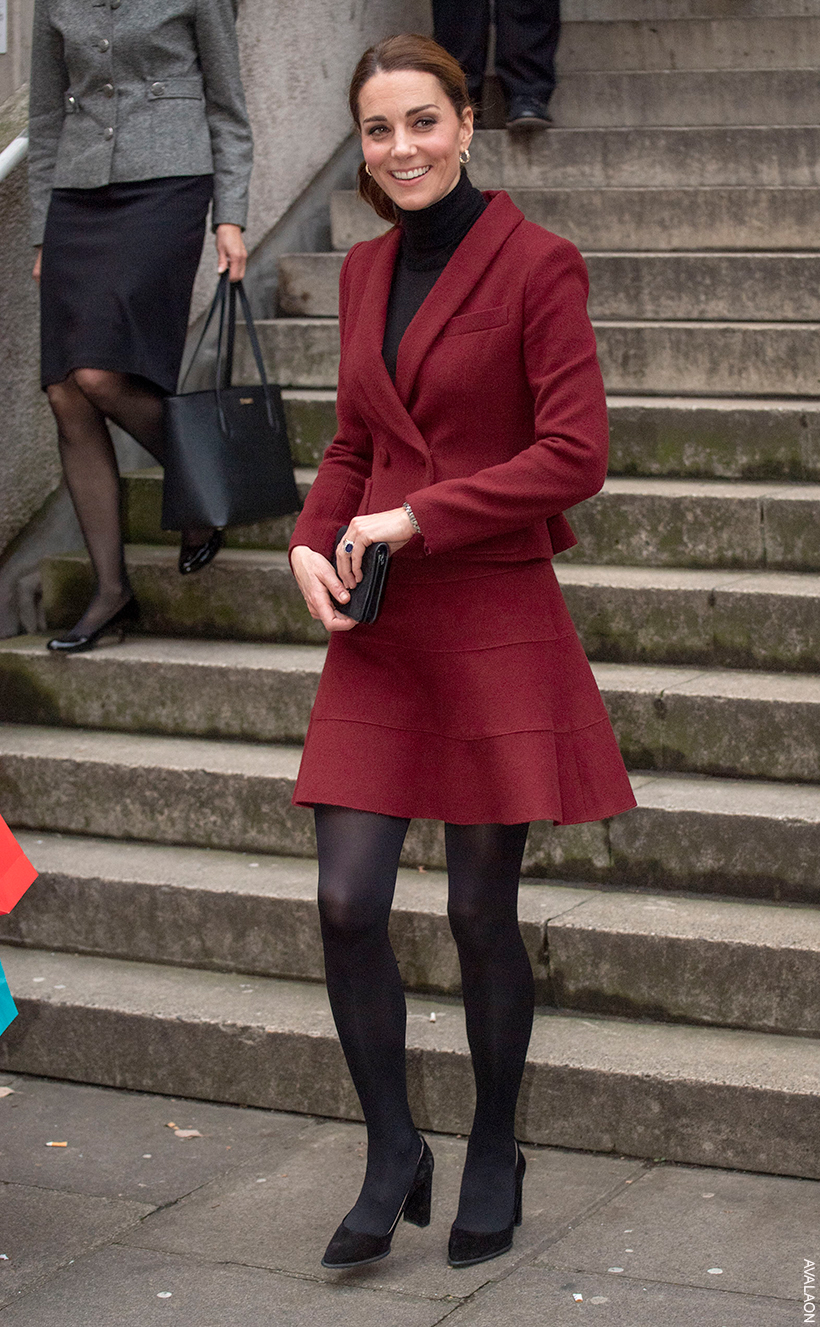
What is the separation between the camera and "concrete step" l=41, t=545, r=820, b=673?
4.50m

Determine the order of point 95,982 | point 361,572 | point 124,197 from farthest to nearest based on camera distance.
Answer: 1. point 124,197
2. point 95,982
3. point 361,572

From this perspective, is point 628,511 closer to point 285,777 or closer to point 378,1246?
point 285,777

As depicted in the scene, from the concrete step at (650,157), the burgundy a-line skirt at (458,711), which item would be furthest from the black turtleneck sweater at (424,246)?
the concrete step at (650,157)

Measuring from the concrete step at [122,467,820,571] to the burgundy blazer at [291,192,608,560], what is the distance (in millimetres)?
1840

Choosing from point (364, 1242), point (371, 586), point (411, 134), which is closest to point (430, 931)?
point (364, 1242)

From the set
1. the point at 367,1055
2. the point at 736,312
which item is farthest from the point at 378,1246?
the point at 736,312

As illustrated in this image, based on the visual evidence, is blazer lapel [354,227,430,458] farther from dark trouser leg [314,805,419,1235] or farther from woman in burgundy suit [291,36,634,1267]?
dark trouser leg [314,805,419,1235]

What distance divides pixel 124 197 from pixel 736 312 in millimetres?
2138

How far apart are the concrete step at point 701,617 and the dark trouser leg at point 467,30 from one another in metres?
2.82

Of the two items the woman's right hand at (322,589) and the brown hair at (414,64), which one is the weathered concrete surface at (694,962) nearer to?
the woman's right hand at (322,589)

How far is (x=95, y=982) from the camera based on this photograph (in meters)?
4.23

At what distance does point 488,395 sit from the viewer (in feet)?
9.70

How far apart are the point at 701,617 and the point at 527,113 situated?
283cm

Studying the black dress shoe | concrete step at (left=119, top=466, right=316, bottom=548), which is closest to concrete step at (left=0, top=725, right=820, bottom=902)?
concrete step at (left=119, top=466, right=316, bottom=548)
